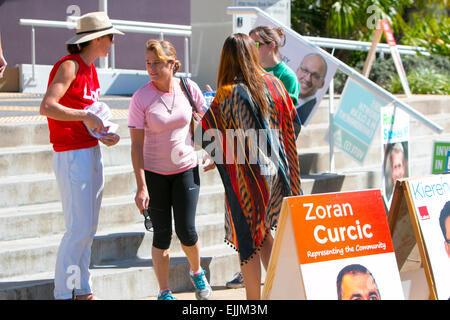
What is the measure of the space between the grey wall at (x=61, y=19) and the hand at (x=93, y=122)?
30.4 ft

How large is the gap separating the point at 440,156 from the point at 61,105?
3.27 meters

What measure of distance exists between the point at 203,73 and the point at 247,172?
5995mm

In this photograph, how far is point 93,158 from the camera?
455 cm

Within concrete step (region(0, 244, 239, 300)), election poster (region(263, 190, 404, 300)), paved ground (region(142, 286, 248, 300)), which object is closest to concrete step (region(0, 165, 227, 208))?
concrete step (region(0, 244, 239, 300))

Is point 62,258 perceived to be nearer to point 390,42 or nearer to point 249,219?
point 249,219

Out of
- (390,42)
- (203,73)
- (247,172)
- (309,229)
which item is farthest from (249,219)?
(390,42)

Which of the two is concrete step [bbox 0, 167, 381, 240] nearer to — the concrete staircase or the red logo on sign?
the concrete staircase

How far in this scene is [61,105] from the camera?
4.32 m

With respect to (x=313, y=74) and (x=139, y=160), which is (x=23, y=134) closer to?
(x=139, y=160)

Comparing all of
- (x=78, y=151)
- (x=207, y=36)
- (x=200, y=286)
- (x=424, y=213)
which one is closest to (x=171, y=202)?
(x=200, y=286)

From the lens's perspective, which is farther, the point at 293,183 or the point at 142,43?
the point at 142,43

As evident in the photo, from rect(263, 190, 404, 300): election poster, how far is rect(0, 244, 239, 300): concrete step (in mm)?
1615

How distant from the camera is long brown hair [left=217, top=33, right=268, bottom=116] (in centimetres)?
431
